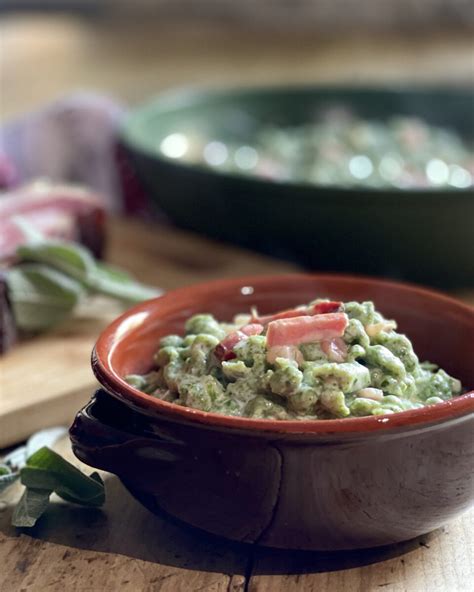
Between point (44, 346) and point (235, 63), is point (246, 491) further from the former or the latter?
point (235, 63)

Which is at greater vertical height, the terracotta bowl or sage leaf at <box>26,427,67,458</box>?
the terracotta bowl

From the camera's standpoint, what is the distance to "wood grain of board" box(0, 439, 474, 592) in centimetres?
149

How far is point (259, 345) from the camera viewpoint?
1.56m

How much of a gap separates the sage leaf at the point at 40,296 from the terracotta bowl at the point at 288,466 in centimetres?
79

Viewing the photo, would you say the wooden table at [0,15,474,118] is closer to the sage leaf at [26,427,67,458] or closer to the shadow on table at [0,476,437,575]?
the sage leaf at [26,427,67,458]

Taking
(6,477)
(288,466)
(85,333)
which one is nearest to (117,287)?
(85,333)

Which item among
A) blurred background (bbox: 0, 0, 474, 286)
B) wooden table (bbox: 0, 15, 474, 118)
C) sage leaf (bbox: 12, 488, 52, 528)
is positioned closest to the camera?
sage leaf (bbox: 12, 488, 52, 528)

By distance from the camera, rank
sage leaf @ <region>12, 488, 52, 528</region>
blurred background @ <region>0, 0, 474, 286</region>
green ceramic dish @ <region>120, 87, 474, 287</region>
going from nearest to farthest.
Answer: sage leaf @ <region>12, 488, 52, 528</region>
green ceramic dish @ <region>120, 87, 474, 287</region>
blurred background @ <region>0, 0, 474, 286</region>

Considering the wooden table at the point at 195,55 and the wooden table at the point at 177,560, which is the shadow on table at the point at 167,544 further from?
the wooden table at the point at 195,55

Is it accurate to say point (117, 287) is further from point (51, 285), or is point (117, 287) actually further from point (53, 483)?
point (53, 483)

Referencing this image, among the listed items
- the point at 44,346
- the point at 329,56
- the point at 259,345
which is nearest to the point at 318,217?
the point at 44,346

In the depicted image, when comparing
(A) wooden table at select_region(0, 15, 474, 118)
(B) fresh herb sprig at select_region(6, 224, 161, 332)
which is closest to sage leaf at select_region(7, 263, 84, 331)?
(B) fresh herb sprig at select_region(6, 224, 161, 332)

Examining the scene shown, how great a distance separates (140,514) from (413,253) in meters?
1.14

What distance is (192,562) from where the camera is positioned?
60.6 inches
